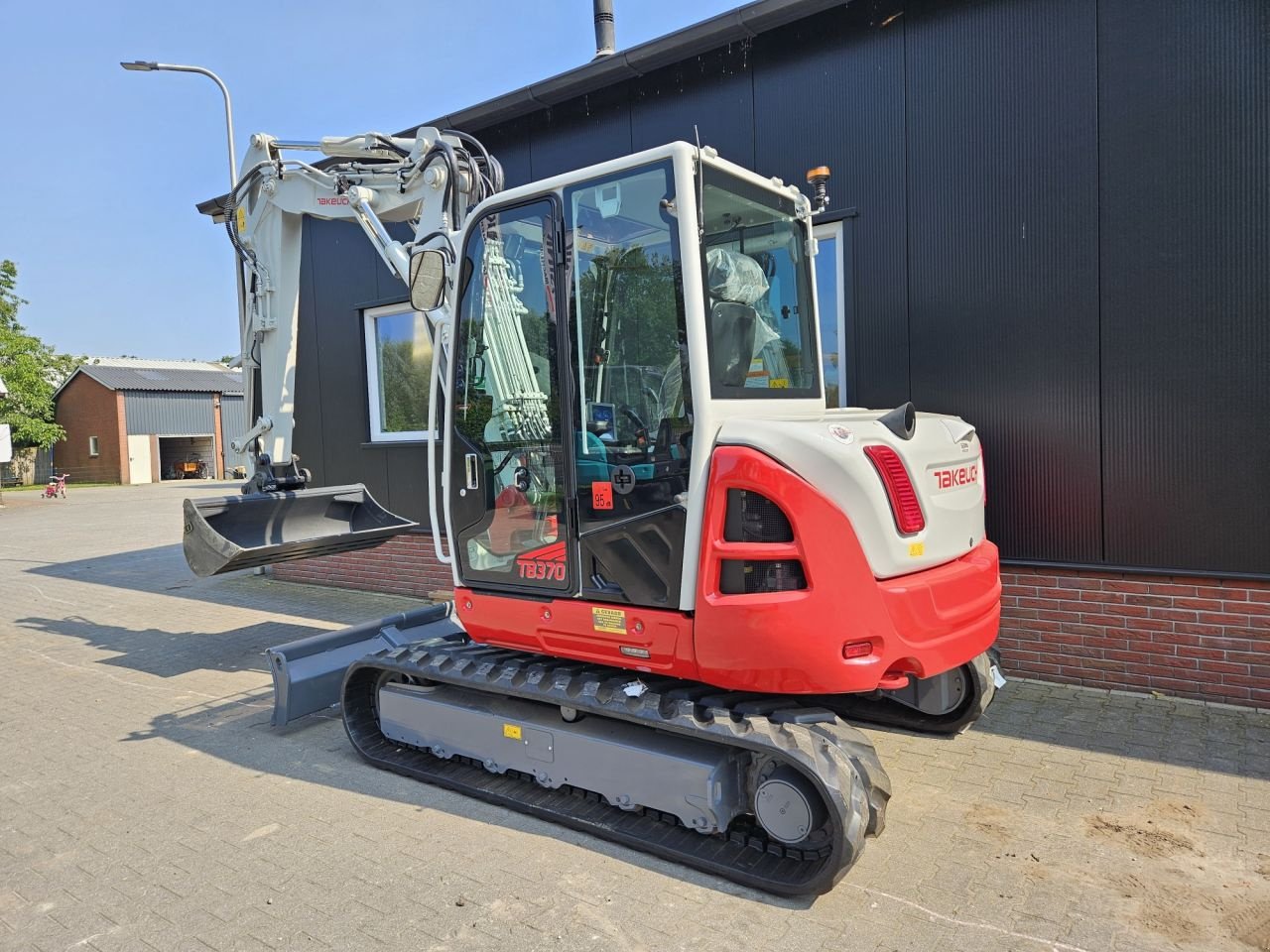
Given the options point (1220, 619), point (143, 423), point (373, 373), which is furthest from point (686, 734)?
point (143, 423)

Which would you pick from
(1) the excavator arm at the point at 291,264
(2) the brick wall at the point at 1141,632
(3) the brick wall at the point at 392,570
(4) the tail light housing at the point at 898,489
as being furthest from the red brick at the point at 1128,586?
(3) the brick wall at the point at 392,570

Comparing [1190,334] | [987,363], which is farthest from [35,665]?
[1190,334]

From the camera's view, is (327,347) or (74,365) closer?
(327,347)

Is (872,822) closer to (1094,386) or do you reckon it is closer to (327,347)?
(1094,386)

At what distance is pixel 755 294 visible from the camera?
158 inches

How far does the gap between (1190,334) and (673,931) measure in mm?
4510

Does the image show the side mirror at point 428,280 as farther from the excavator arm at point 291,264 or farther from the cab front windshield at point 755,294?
the cab front windshield at point 755,294

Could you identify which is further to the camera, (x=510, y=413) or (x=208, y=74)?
(x=208, y=74)

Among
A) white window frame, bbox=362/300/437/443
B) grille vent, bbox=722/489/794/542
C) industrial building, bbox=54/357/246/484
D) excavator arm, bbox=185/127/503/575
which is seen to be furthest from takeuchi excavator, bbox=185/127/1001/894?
industrial building, bbox=54/357/246/484

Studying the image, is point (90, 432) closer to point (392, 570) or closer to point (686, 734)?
point (392, 570)

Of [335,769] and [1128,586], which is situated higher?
[1128,586]

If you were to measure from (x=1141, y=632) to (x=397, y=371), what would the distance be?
24.2 feet

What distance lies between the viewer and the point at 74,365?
1652 inches

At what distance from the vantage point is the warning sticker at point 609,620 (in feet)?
12.0
